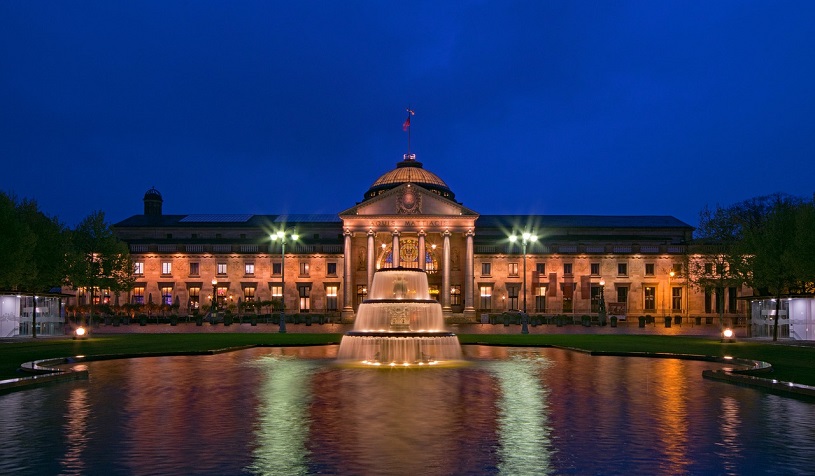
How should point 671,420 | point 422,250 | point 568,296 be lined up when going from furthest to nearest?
point 568,296
point 422,250
point 671,420

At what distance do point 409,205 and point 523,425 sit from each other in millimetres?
86194

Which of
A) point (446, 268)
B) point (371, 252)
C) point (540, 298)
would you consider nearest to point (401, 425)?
point (446, 268)

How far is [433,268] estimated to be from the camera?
10475 centimetres

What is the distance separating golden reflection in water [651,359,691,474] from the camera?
1113 centimetres

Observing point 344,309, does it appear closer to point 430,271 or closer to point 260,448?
point 430,271

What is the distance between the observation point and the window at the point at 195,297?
105m

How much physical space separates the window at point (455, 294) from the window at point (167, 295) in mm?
38426

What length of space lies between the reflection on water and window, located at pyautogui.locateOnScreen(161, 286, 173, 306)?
84731 mm

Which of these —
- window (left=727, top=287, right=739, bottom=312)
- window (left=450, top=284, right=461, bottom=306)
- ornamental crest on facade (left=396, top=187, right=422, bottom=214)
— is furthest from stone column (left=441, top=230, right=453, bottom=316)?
window (left=727, top=287, right=739, bottom=312)

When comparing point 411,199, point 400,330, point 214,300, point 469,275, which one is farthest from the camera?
point 469,275

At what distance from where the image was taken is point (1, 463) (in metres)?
10.8

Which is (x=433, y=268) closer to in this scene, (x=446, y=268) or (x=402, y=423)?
(x=446, y=268)

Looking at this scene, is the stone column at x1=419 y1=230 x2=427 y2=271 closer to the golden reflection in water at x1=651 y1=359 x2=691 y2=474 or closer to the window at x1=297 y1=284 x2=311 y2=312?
the window at x1=297 y1=284 x2=311 y2=312

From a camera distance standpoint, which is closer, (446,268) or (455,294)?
(446,268)
